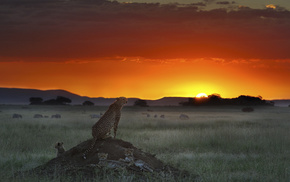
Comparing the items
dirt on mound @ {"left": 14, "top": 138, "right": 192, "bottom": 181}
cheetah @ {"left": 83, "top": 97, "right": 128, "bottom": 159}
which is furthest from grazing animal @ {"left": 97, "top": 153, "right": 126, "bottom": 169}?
cheetah @ {"left": 83, "top": 97, "right": 128, "bottom": 159}

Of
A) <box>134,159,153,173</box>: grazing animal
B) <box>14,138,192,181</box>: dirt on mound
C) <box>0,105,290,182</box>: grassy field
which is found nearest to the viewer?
<box>14,138,192,181</box>: dirt on mound

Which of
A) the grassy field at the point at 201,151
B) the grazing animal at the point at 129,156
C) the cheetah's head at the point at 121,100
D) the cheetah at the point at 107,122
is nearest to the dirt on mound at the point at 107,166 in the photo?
the grazing animal at the point at 129,156

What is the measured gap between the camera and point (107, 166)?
1002 centimetres

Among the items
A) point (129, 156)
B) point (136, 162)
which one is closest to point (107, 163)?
point (129, 156)

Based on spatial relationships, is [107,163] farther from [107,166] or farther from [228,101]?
[228,101]

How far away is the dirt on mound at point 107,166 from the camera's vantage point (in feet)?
32.1

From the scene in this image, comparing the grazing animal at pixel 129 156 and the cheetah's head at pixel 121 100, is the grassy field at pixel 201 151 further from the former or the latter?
the cheetah's head at pixel 121 100

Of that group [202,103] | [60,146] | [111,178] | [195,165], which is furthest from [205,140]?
[202,103]

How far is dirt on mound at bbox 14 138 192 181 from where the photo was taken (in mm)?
9789

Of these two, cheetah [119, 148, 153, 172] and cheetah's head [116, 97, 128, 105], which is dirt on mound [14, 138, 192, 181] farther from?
cheetah's head [116, 97, 128, 105]

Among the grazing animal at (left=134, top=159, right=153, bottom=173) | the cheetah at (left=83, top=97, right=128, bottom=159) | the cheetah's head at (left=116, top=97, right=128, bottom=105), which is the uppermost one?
the cheetah's head at (left=116, top=97, right=128, bottom=105)

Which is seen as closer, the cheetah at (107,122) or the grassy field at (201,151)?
the cheetah at (107,122)

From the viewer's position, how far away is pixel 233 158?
14.9 meters

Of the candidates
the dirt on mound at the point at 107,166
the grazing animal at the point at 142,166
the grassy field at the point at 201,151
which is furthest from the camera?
the grassy field at the point at 201,151
